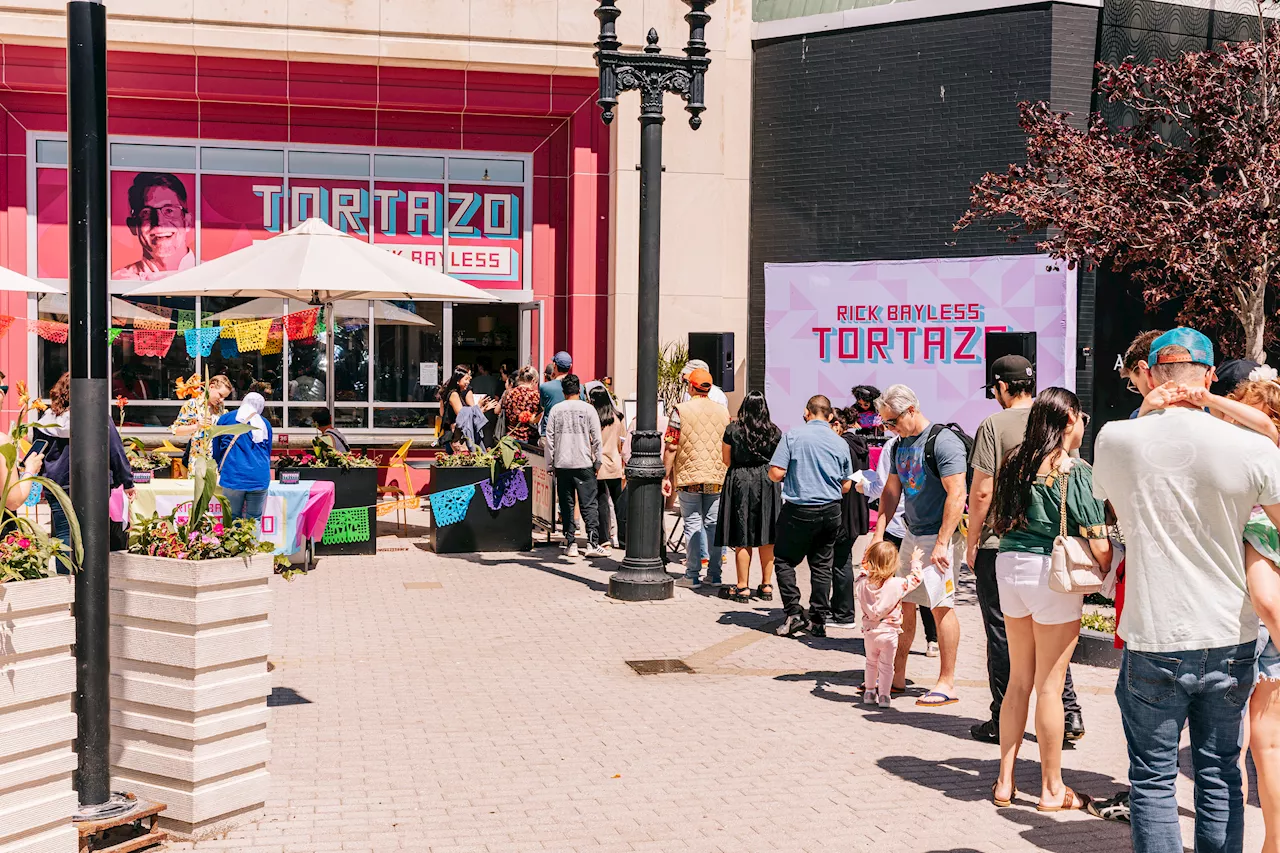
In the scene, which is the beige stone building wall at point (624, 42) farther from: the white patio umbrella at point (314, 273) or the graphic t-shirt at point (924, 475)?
the graphic t-shirt at point (924, 475)

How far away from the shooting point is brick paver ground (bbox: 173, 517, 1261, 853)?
5609 mm

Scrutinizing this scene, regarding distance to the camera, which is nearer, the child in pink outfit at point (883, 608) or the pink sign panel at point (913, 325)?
the child in pink outfit at point (883, 608)

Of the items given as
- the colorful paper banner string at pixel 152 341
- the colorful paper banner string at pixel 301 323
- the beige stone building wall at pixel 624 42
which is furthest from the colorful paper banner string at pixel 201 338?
the beige stone building wall at pixel 624 42

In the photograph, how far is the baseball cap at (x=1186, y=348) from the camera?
4.52m

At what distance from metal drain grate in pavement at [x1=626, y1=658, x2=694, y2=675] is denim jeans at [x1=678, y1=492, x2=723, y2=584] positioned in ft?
10.0

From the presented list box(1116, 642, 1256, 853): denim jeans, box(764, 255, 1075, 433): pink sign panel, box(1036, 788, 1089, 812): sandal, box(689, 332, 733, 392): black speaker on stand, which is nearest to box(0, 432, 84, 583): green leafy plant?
box(1116, 642, 1256, 853): denim jeans

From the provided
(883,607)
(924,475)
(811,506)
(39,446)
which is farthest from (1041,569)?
(39,446)

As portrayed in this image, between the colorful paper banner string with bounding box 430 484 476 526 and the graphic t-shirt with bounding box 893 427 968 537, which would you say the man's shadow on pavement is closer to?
the graphic t-shirt with bounding box 893 427 968 537

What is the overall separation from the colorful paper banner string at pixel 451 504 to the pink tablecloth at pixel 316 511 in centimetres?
119

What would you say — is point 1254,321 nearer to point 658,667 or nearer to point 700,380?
point 700,380

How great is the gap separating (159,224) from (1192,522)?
16.9m

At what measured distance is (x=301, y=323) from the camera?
15000 mm

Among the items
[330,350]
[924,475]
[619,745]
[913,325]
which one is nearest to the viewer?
[619,745]

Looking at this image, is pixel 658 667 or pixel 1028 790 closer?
pixel 1028 790
